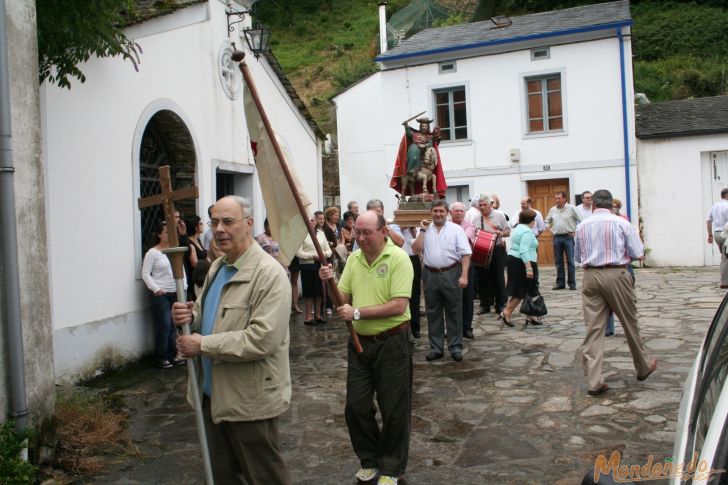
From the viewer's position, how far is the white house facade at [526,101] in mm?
19453

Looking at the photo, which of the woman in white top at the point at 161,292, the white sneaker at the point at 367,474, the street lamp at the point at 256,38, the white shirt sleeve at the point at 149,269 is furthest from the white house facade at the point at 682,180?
the white sneaker at the point at 367,474

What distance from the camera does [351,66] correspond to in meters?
45.7

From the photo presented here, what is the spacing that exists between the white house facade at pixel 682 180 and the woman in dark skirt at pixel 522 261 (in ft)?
33.4

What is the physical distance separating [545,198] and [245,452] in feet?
59.6

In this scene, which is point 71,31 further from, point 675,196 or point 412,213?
point 675,196

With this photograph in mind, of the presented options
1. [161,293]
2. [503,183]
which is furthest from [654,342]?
[503,183]

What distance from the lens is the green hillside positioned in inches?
1140

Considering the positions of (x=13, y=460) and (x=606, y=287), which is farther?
(x=606, y=287)

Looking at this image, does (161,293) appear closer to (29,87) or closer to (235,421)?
(29,87)

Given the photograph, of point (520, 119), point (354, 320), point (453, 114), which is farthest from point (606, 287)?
point (453, 114)

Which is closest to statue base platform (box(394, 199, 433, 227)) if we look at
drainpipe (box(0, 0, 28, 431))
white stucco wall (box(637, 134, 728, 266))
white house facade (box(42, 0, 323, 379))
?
white house facade (box(42, 0, 323, 379))

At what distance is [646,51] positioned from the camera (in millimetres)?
32875

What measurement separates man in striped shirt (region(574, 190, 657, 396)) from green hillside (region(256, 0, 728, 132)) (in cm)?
A: 2430

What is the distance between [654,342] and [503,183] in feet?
40.1
